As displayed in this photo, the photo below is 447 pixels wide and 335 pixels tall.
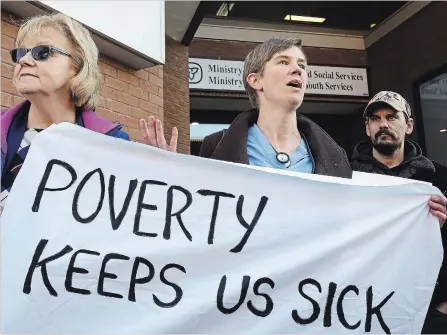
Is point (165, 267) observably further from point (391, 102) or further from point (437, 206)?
point (391, 102)

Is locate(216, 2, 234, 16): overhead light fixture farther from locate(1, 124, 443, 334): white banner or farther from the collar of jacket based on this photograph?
locate(1, 124, 443, 334): white banner

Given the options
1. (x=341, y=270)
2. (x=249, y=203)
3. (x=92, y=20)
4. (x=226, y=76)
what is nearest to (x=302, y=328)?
(x=341, y=270)

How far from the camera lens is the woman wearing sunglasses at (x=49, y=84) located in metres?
2.05

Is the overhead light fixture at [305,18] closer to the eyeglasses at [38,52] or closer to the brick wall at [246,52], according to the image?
the brick wall at [246,52]

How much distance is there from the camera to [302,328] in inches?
73.7

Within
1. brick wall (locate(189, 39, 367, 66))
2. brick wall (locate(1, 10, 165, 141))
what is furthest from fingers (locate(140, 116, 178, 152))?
brick wall (locate(189, 39, 367, 66))

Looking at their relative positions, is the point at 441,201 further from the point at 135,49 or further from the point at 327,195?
the point at 135,49

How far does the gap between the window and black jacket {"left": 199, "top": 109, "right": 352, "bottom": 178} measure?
250 inches

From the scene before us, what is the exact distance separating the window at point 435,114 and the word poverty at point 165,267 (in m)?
6.85

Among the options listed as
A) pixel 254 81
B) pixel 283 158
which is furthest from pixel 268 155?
pixel 254 81

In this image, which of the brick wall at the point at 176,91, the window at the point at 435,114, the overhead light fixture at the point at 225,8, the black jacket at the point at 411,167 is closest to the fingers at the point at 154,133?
the black jacket at the point at 411,167

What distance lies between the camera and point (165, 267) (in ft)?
5.93

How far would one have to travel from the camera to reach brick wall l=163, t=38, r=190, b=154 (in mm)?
6435

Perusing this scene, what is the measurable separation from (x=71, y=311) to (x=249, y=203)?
A: 707 millimetres
